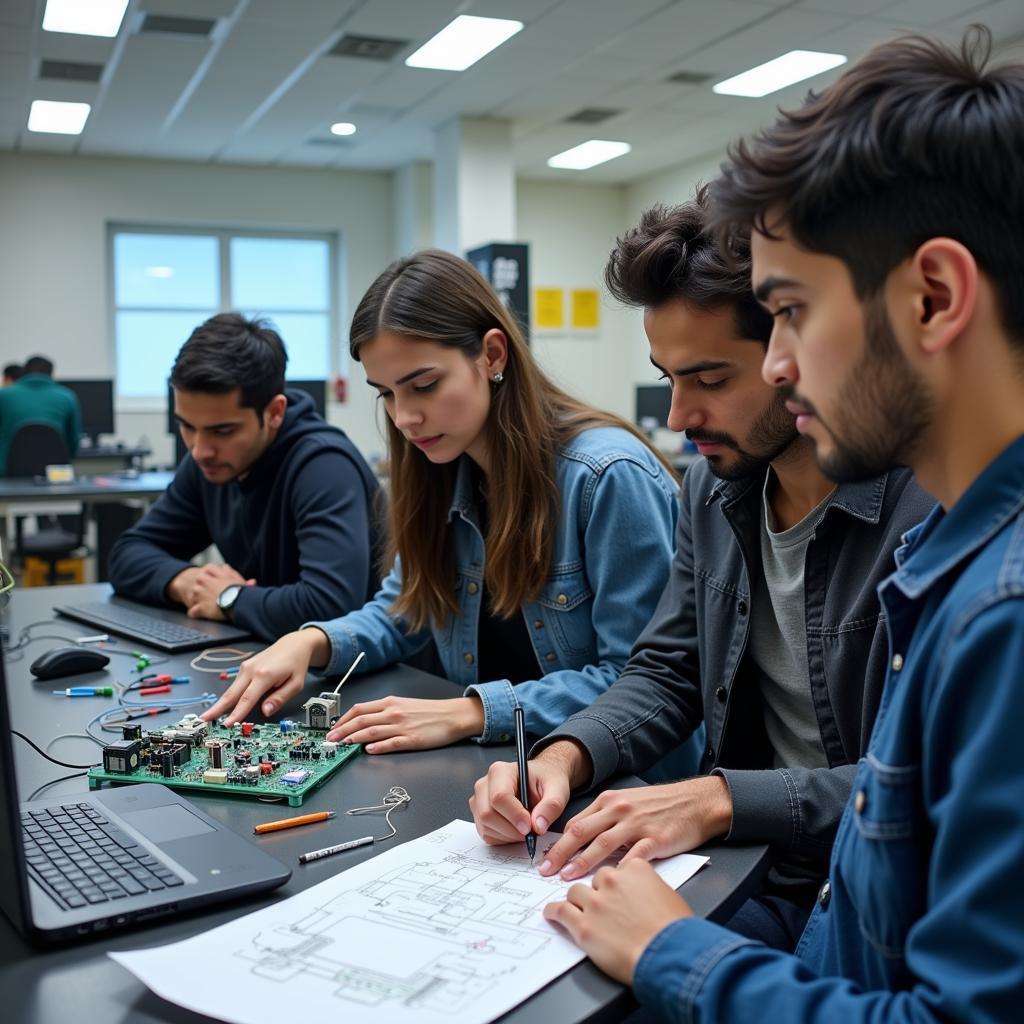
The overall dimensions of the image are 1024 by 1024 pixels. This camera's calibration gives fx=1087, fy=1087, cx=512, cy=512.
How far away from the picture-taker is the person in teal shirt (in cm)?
696

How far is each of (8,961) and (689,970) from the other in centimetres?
52

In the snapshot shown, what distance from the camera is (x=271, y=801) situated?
3.84 feet

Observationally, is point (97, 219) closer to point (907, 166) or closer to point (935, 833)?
point (907, 166)

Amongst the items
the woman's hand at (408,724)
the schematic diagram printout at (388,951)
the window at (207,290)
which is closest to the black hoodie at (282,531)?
the woman's hand at (408,724)

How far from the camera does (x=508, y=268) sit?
25.5 ft

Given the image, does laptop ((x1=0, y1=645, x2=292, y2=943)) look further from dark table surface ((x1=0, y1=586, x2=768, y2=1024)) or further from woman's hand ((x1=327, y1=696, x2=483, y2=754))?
→ woman's hand ((x1=327, y1=696, x2=483, y2=754))

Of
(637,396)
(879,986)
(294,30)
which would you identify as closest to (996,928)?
(879,986)

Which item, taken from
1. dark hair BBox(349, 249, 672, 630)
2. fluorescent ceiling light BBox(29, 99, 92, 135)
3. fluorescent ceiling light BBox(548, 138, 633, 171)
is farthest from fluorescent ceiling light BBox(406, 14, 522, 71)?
dark hair BBox(349, 249, 672, 630)

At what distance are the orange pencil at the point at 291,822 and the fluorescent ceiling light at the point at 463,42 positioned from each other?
5.50 m

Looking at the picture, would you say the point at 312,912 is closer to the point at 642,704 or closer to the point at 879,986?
the point at 879,986

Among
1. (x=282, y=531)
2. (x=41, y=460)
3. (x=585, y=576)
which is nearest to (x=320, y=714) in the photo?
(x=585, y=576)

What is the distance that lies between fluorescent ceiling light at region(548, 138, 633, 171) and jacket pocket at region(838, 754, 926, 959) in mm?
8497

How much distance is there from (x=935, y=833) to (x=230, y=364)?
197 centimetres

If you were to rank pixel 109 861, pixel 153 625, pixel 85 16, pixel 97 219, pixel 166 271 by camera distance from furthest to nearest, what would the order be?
pixel 166 271, pixel 97 219, pixel 85 16, pixel 153 625, pixel 109 861
